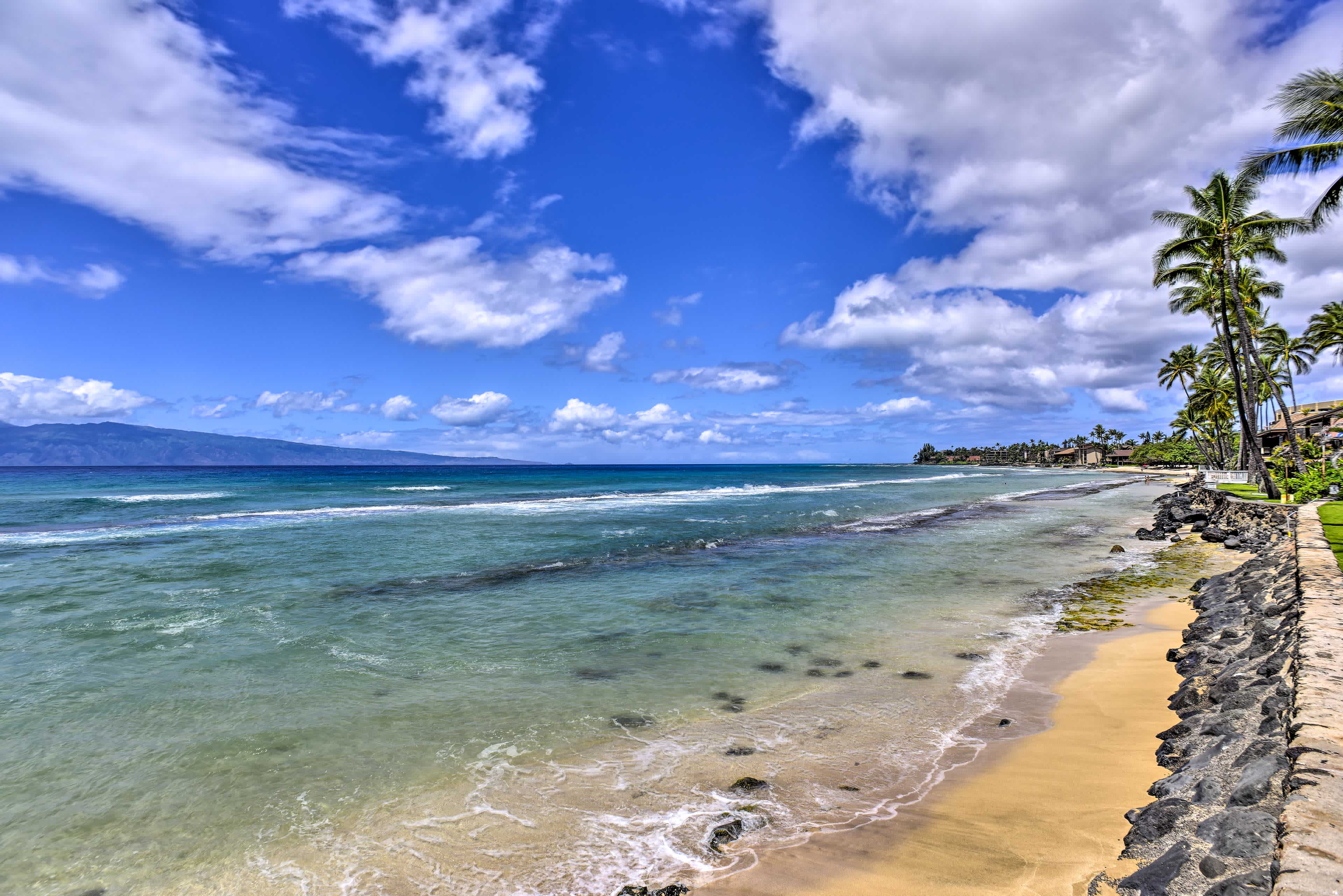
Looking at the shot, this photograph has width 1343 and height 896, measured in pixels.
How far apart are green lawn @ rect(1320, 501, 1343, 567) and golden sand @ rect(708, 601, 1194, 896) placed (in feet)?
26.6

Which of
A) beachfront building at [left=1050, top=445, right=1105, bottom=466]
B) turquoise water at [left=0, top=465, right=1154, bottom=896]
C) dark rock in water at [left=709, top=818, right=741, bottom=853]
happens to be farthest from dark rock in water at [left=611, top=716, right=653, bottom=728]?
beachfront building at [left=1050, top=445, right=1105, bottom=466]

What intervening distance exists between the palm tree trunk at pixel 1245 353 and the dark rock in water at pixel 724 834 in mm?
34388

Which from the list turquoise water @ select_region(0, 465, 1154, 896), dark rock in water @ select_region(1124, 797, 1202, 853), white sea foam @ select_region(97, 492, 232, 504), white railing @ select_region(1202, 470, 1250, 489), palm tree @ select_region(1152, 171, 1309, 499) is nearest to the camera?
dark rock in water @ select_region(1124, 797, 1202, 853)

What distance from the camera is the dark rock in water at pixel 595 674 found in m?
9.22

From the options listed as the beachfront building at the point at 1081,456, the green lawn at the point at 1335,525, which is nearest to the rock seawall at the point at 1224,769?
the green lawn at the point at 1335,525

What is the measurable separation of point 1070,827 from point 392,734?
693 cm

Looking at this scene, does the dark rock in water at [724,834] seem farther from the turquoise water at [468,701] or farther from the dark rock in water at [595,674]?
the dark rock in water at [595,674]

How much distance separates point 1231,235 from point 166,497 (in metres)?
72.8

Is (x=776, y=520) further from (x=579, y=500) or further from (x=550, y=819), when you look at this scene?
(x=550, y=819)

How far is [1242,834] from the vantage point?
3.81 meters

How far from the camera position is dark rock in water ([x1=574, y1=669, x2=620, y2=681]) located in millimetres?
9219

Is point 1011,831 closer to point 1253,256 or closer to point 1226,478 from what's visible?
point 1253,256

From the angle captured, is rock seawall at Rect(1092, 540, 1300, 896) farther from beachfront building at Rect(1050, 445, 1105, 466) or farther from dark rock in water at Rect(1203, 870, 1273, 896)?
beachfront building at Rect(1050, 445, 1105, 466)

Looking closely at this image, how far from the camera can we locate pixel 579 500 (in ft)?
154
